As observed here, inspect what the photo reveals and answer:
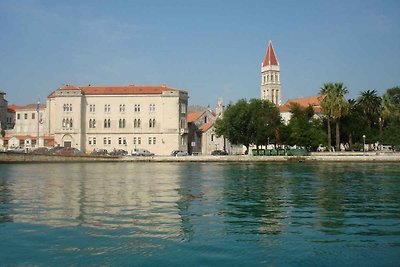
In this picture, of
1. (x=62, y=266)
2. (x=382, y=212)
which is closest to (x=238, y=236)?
(x=62, y=266)

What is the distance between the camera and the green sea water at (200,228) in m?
13.5

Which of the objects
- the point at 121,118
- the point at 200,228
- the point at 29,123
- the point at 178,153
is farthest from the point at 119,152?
the point at 200,228

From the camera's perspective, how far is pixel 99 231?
16906mm

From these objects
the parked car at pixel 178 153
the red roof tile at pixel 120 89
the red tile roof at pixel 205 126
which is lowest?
the parked car at pixel 178 153

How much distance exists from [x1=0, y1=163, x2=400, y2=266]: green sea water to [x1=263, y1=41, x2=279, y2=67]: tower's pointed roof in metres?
134

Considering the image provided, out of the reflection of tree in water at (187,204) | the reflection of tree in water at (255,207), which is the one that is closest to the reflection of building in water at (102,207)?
the reflection of tree in water at (187,204)

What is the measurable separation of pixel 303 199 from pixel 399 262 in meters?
13.1

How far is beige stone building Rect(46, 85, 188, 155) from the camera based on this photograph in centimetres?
9400

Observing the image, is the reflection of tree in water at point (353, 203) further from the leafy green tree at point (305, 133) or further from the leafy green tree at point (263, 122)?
the leafy green tree at point (263, 122)

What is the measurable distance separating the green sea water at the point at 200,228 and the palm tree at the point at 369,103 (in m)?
59.4

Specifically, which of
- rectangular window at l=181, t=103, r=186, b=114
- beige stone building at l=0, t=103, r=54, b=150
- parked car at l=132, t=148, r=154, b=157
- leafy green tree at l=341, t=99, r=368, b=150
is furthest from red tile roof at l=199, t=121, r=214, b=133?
beige stone building at l=0, t=103, r=54, b=150

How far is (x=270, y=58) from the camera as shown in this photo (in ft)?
527

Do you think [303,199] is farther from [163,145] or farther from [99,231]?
[163,145]

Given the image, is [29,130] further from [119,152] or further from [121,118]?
[119,152]
